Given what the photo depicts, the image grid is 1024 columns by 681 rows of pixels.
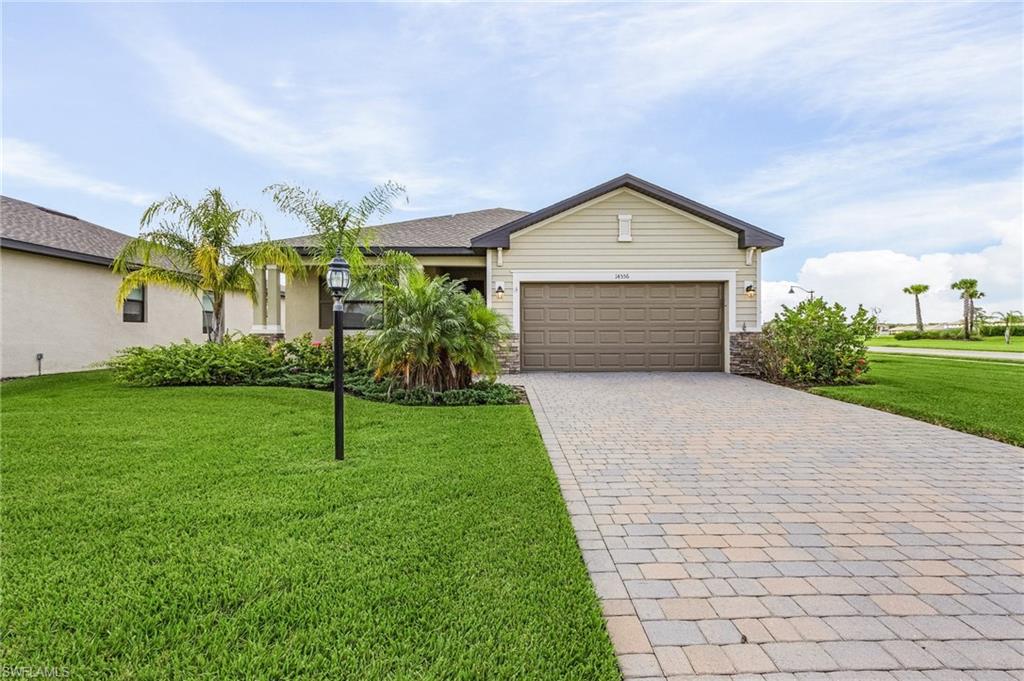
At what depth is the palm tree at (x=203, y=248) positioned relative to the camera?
1074 cm

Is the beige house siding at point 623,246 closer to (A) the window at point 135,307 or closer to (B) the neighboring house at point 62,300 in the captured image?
(B) the neighboring house at point 62,300

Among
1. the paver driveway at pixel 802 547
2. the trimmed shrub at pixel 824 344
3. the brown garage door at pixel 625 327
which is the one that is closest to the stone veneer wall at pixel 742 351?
the brown garage door at pixel 625 327

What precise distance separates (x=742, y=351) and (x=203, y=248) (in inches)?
494

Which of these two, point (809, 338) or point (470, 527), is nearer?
point (470, 527)

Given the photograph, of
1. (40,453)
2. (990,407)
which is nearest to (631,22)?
(990,407)

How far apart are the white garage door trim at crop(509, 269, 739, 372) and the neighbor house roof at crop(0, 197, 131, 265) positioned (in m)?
10.6

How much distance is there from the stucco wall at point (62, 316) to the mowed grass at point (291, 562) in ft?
27.4

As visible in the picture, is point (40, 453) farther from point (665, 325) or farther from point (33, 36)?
point (665, 325)

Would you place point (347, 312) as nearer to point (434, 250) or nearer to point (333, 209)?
point (333, 209)

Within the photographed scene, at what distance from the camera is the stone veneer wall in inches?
465

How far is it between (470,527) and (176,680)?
1613 millimetres

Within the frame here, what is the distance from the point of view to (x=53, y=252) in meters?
11.3

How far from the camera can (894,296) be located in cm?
4341

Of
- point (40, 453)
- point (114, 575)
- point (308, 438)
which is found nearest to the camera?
point (114, 575)
